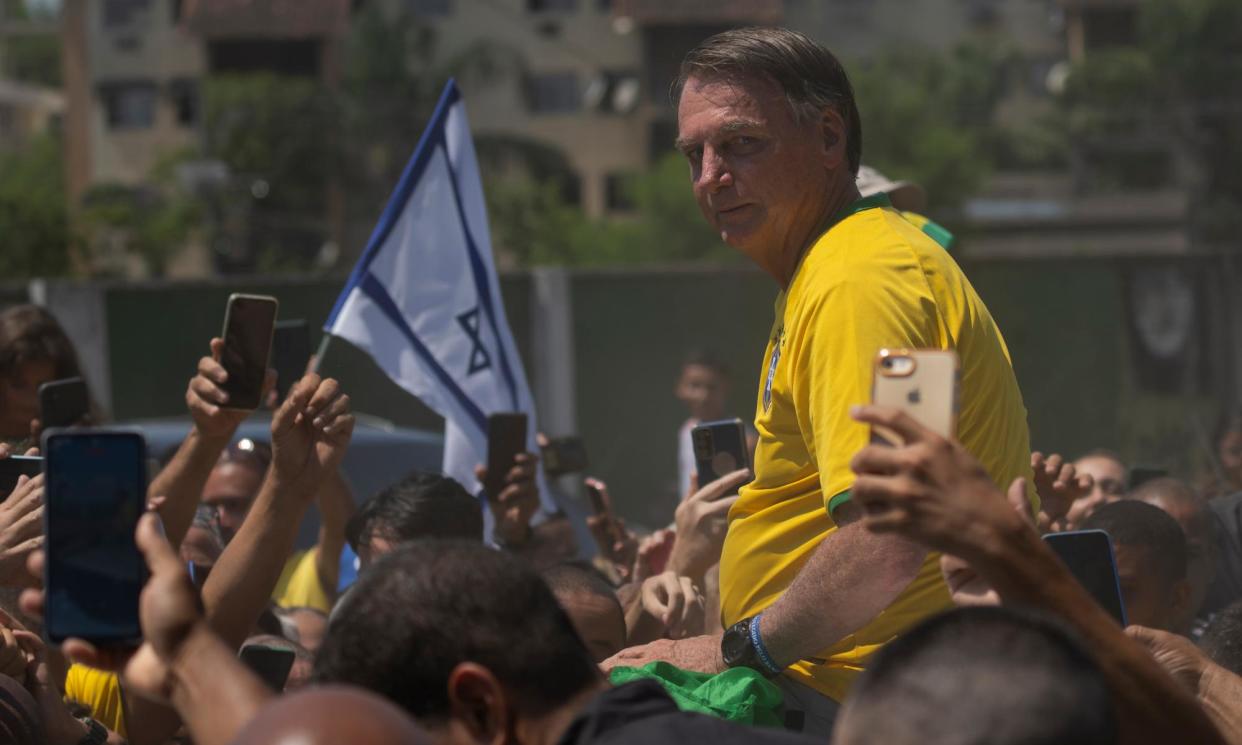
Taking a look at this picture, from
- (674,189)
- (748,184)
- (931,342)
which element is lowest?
(674,189)

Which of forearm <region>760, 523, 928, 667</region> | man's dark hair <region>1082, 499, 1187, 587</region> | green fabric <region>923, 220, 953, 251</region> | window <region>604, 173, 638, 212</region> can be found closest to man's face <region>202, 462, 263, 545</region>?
green fabric <region>923, 220, 953, 251</region>

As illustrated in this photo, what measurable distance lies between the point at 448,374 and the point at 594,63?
5684 cm

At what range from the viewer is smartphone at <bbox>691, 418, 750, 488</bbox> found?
4859 mm

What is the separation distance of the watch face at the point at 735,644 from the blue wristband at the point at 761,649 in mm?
20

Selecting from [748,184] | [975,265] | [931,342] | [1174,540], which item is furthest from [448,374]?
[975,265]

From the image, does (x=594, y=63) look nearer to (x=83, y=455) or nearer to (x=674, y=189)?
(x=674, y=189)

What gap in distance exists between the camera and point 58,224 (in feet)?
108

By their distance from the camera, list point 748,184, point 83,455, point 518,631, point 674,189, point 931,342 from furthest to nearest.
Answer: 1. point 674,189
2. point 748,184
3. point 931,342
4. point 83,455
5. point 518,631

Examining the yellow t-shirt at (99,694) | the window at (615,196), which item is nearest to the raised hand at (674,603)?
the yellow t-shirt at (99,694)

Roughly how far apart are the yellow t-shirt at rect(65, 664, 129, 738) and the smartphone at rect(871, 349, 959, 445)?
2371mm

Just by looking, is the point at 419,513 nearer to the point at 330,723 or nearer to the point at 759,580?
the point at 759,580

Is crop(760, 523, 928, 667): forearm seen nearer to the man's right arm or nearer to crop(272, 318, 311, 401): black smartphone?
the man's right arm

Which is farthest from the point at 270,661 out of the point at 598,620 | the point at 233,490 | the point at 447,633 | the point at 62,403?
the point at 233,490

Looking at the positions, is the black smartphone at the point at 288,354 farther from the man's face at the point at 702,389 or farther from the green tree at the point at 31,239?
the green tree at the point at 31,239
